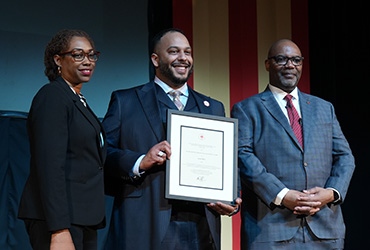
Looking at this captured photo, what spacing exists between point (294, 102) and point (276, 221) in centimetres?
67

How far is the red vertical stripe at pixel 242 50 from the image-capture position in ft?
16.2

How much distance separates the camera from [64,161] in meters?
2.27

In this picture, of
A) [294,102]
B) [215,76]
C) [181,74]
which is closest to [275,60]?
[294,102]

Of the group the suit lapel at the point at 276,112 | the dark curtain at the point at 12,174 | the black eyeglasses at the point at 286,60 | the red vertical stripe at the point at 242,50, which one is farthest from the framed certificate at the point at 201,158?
the red vertical stripe at the point at 242,50

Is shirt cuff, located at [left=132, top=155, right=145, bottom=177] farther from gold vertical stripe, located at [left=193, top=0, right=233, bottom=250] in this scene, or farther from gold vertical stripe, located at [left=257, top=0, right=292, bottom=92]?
gold vertical stripe, located at [left=257, top=0, right=292, bottom=92]

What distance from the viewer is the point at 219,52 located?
489 cm

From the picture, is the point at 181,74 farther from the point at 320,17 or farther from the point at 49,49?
the point at 320,17

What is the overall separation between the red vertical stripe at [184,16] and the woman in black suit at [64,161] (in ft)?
7.19

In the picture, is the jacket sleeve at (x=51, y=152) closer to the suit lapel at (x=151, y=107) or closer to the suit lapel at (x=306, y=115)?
the suit lapel at (x=151, y=107)

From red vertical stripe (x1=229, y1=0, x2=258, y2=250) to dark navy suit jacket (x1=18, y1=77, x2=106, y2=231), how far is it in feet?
8.51

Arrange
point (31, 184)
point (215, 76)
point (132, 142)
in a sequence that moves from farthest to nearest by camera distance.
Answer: point (215, 76) → point (132, 142) → point (31, 184)

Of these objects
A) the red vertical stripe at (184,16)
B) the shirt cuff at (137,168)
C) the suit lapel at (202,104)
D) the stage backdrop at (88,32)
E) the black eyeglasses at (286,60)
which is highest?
the red vertical stripe at (184,16)

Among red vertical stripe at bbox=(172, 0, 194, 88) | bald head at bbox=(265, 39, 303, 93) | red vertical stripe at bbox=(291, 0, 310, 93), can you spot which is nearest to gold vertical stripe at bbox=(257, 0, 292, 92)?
red vertical stripe at bbox=(291, 0, 310, 93)

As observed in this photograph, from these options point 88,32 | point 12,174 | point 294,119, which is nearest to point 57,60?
point 294,119
